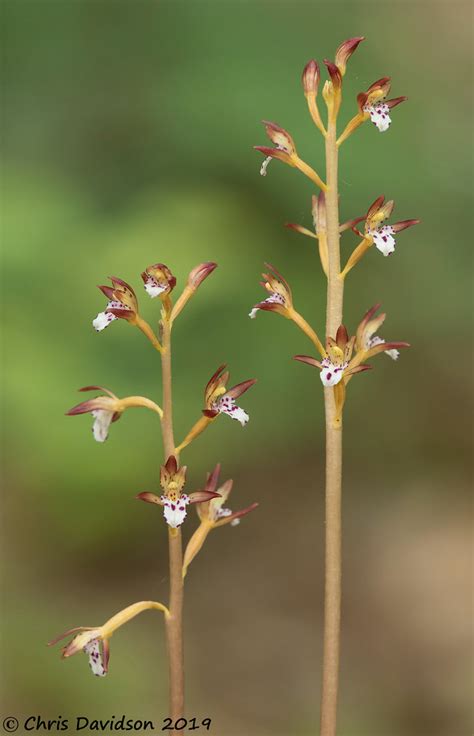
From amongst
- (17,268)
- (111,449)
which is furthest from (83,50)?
(111,449)

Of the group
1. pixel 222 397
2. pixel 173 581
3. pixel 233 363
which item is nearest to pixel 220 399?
pixel 222 397

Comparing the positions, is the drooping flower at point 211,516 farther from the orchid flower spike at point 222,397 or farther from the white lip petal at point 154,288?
the white lip petal at point 154,288

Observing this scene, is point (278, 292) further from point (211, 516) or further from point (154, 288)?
point (211, 516)

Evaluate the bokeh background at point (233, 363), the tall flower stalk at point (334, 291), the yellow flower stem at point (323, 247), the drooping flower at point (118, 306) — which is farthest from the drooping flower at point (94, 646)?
the bokeh background at point (233, 363)

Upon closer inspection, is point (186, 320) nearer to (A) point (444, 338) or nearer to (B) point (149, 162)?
(B) point (149, 162)

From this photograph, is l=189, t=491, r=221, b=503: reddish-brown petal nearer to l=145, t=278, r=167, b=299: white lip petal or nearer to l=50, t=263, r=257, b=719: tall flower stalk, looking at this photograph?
l=50, t=263, r=257, b=719: tall flower stalk
